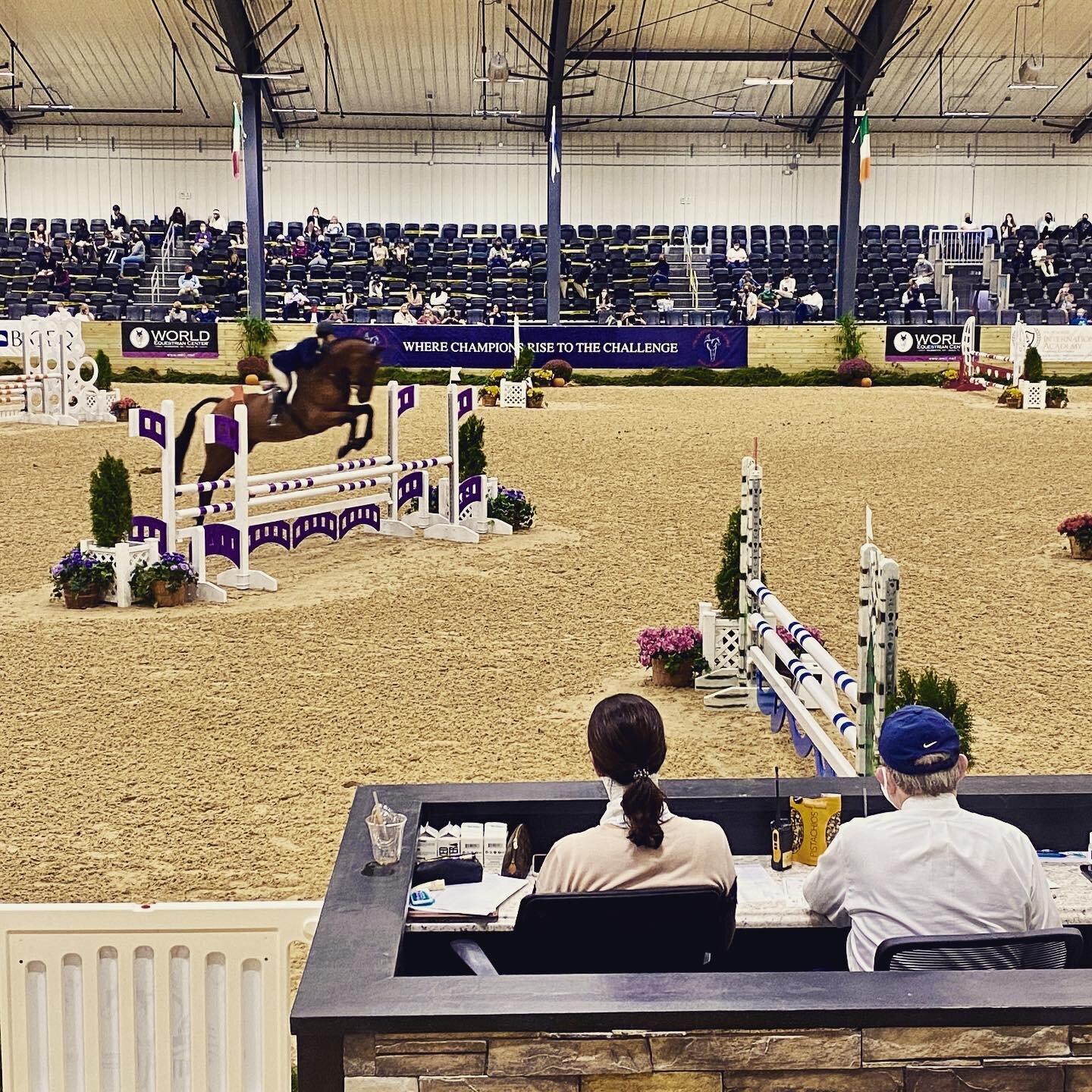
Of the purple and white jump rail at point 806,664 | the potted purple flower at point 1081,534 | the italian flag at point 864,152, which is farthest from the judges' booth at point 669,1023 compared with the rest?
the italian flag at point 864,152

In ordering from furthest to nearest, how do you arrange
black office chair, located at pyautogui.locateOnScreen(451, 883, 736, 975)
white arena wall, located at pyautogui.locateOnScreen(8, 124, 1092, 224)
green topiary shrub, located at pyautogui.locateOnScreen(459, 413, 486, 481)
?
white arena wall, located at pyautogui.locateOnScreen(8, 124, 1092, 224) → green topiary shrub, located at pyautogui.locateOnScreen(459, 413, 486, 481) → black office chair, located at pyautogui.locateOnScreen(451, 883, 736, 975)

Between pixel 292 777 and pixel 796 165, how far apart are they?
3022 cm

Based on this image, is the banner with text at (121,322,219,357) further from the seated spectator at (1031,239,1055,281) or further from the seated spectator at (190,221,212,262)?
the seated spectator at (1031,239,1055,281)

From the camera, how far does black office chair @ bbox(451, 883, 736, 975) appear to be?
260 cm

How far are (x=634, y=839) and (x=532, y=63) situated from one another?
27430mm

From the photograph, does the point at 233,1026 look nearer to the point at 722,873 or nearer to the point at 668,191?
the point at 722,873

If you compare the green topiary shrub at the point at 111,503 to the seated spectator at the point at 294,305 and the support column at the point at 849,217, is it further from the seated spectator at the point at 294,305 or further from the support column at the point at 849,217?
the support column at the point at 849,217

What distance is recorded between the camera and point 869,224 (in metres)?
33.9

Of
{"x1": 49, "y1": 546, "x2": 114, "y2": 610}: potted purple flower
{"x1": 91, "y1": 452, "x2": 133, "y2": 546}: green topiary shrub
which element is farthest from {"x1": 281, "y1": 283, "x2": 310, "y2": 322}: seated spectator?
{"x1": 49, "y1": 546, "x2": 114, "y2": 610}: potted purple flower

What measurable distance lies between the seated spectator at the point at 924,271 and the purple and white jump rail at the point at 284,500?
2138 cm

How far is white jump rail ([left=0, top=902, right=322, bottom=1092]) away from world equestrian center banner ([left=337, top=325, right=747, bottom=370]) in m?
23.4

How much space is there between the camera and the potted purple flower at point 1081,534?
9453 millimetres

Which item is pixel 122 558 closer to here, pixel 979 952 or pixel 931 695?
pixel 931 695

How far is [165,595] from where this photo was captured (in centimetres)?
826
